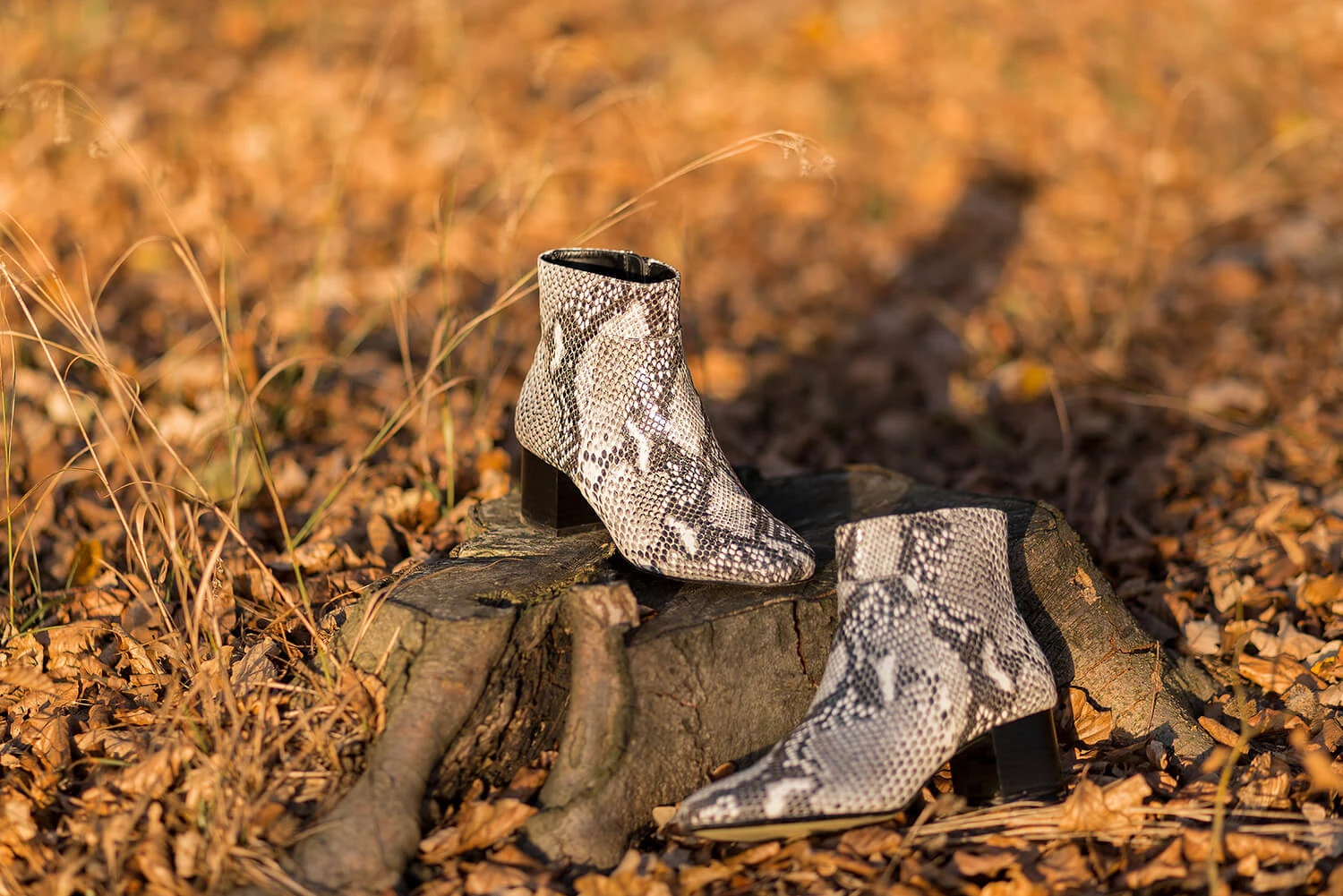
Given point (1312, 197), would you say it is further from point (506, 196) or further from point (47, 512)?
point (47, 512)

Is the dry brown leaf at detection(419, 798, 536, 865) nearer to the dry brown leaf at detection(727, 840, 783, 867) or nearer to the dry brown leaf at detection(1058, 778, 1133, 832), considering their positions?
the dry brown leaf at detection(727, 840, 783, 867)

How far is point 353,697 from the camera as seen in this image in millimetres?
2168

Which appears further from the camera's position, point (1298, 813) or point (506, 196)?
point (506, 196)

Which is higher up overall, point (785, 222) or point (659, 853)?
point (785, 222)

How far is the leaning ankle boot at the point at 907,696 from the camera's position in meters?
1.97

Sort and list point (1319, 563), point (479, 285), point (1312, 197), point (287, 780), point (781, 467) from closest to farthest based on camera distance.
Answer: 1. point (287, 780)
2. point (1319, 563)
3. point (781, 467)
4. point (479, 285)
5. point (1312, 197)

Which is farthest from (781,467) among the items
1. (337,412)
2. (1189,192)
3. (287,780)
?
(1189,192)

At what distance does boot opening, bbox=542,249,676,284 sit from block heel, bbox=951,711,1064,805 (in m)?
1.20

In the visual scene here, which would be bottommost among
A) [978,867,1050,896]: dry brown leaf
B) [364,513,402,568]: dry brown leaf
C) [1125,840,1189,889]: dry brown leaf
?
[1125,840,1189,889]: dry brown leaf

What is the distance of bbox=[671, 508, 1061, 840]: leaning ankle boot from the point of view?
77.6 inches

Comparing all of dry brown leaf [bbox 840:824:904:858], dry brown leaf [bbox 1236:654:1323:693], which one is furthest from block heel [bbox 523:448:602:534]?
dry brown leaf [bbox 1236:654:1323:693]

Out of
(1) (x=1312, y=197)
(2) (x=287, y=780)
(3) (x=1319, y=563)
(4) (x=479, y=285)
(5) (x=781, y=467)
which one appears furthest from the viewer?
(1) (x=1312, y=197)

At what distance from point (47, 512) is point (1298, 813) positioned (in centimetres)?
330

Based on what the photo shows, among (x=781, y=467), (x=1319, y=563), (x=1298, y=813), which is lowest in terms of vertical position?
(x=1298, y=813)
